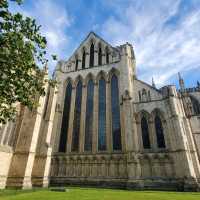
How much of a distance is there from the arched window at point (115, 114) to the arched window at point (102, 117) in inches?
53.5

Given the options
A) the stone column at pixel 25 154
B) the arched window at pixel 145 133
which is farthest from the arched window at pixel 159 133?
the stone column at pixel 25 154

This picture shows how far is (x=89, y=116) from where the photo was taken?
1015 inches

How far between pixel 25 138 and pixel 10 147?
170cm

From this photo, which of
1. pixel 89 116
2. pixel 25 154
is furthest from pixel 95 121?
pixel 25 154

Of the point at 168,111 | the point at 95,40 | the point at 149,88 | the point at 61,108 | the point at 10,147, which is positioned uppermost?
the point at 95,40

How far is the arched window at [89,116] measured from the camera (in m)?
23.9

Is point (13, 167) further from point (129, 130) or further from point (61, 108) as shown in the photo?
point (129, 130)

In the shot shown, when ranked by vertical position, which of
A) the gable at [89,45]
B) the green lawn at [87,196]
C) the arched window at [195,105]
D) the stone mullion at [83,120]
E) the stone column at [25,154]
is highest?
the gable at [89,45]

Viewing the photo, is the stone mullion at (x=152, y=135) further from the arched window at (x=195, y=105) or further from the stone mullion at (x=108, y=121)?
the arched window at (x=195, y=105)

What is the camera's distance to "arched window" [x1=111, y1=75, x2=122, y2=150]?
22.8m

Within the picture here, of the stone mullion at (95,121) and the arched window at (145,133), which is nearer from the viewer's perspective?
the arched window at (145,133)

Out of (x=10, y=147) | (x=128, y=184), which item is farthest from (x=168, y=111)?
(x=10, y=147)

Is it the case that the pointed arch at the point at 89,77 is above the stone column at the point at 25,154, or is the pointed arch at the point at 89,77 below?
above

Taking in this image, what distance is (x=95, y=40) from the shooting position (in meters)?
32.7
